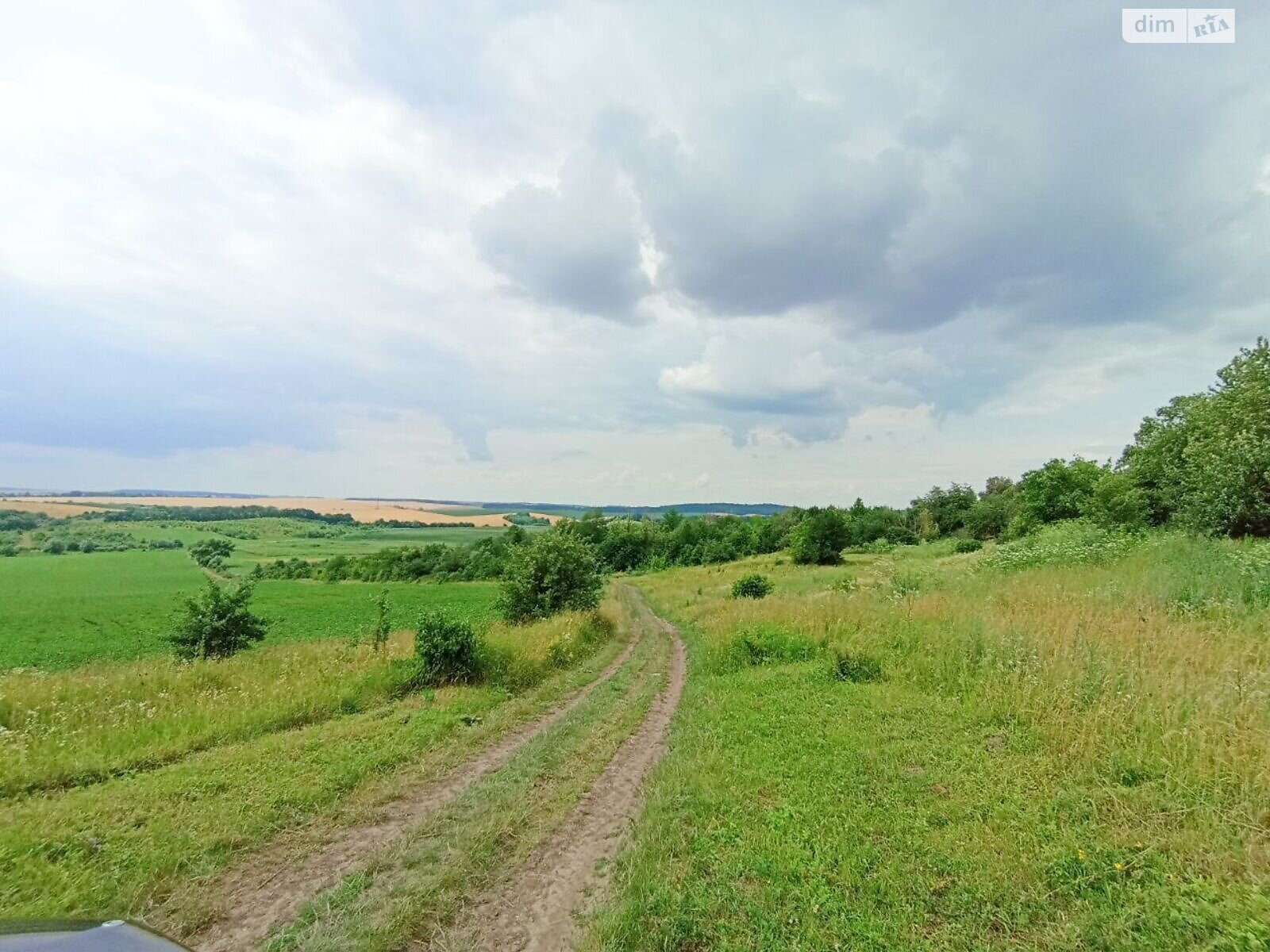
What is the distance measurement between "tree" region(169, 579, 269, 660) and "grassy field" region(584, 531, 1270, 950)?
15111mm

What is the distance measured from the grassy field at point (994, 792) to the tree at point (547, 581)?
11.5m

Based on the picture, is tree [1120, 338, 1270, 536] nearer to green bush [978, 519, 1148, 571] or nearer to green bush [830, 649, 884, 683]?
green bush [978, 519, 1148, 571]

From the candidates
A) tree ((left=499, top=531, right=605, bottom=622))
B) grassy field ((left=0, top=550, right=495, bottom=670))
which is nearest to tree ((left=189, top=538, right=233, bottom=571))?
grassy field ((left=0, top=550, right=495, bottom=670))

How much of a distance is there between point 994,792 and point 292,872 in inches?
277

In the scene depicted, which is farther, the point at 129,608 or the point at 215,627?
the point at 129,608

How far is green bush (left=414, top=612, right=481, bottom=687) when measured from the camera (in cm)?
1167

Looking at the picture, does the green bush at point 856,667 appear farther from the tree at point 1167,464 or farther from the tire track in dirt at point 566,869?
the tree at point 1167,464

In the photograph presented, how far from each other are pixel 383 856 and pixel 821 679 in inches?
338

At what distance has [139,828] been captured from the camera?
17.2ft

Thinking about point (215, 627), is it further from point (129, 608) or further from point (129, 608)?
point (129, 608)

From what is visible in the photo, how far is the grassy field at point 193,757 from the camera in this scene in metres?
4.61

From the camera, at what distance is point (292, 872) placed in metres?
4.81

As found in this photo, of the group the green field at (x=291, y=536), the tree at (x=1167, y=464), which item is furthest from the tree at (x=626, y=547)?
the tree at (x=1167, y=464)

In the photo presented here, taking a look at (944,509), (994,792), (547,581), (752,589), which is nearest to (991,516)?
(944,509)
